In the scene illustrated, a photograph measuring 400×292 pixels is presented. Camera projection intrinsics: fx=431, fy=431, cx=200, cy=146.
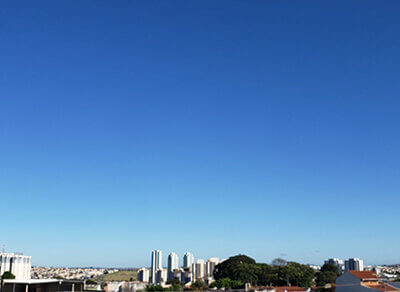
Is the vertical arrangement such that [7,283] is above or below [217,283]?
above

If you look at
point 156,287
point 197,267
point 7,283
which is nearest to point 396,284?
point 156,287

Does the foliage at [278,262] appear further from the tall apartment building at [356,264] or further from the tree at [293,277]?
the tall apartment building at [356,264]

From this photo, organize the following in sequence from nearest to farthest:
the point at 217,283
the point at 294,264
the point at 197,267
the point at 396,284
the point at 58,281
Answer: the point at 58,281 → the point at 396,284 → the point at 217,283 → the point at 294,264 → the point at 197,267

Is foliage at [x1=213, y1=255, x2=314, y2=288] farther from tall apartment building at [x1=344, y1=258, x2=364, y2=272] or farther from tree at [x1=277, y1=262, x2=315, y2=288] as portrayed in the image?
tall apartment building at [x1=344, y1=258, x2=364, y2=272]

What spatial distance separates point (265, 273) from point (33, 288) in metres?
56.0

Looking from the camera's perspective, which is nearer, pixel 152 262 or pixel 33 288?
pixel 33 288

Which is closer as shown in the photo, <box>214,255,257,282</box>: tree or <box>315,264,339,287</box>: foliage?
<box>214,255,257,282</box>: tree

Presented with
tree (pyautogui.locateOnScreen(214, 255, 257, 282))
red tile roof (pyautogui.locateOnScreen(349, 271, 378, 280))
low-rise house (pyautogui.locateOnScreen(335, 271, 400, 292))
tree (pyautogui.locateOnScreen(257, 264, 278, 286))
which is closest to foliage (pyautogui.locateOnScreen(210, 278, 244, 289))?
tree (pyautogui.locateOnScreen(214, 255, 257, 282))

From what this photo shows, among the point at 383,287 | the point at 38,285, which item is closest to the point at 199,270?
the point at 383,287

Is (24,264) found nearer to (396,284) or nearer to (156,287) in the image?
(156,287)

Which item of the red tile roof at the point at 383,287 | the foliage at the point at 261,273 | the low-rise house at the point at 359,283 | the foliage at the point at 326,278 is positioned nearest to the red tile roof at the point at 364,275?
the low-rise house at the point at 359,283

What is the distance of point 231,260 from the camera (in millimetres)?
85250

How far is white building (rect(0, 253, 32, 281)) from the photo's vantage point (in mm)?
125856

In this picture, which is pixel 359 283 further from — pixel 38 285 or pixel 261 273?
pixel 38 285
